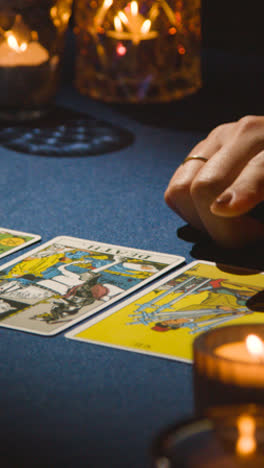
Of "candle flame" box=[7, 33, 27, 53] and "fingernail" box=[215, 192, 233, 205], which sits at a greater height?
"candle flame" box=[7, 33, 27, 53]

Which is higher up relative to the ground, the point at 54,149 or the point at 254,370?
the point at 254,370

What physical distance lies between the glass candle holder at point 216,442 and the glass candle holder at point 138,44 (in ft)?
4.75

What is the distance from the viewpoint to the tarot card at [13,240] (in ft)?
3.20

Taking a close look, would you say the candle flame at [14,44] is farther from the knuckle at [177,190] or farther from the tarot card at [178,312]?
the tarot card at [178,312]

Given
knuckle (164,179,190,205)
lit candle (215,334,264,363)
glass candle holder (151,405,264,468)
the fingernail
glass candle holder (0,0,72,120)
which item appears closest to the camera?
glass candle holder (151,405,264,468)

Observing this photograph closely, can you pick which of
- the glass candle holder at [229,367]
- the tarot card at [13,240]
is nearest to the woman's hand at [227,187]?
the tarot card at [13,240]

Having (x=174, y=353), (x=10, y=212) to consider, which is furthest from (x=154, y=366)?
(x=10, y=212)

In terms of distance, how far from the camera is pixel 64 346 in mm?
720

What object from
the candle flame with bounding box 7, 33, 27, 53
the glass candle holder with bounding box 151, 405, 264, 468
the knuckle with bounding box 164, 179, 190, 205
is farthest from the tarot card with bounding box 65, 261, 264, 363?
the candle flame with bounding box 7, 33, 27, 53

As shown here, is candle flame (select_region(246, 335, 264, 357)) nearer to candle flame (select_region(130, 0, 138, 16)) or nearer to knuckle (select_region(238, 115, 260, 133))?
knuckle (select_region(238, 115, 260, 133))

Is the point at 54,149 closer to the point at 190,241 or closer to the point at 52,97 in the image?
the point at 52,97

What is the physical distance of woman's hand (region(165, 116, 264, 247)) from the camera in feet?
2.94

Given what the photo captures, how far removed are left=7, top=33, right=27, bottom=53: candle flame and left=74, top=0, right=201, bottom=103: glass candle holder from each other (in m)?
0.26

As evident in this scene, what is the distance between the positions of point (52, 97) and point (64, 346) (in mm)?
1080
